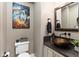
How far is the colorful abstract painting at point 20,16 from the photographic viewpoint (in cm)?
138

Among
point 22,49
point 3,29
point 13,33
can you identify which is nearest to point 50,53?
point 22,49

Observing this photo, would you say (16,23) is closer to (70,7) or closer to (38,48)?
(38,48)

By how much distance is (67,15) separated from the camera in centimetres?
153

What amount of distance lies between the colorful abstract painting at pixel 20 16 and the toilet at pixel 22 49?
0.18m

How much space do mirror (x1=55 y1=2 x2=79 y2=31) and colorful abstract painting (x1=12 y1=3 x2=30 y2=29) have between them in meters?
0.32

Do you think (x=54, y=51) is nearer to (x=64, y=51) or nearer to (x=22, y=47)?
(x=64, y=51)

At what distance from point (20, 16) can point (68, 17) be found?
540mm

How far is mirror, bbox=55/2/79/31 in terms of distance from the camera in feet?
4.90

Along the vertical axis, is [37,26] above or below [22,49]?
above

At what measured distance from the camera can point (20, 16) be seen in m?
1.40

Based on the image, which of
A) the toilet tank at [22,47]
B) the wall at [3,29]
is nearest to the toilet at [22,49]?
the toilet tank at [22,47]

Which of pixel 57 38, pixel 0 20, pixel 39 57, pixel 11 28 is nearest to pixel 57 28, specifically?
pixel 57 38

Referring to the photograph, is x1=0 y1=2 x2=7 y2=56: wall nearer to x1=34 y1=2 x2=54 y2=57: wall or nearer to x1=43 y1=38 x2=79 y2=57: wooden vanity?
x1=34 y1=2 x2=54 y2=57: wall

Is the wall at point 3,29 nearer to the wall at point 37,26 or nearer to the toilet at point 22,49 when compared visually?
the toilet at point 22,49
